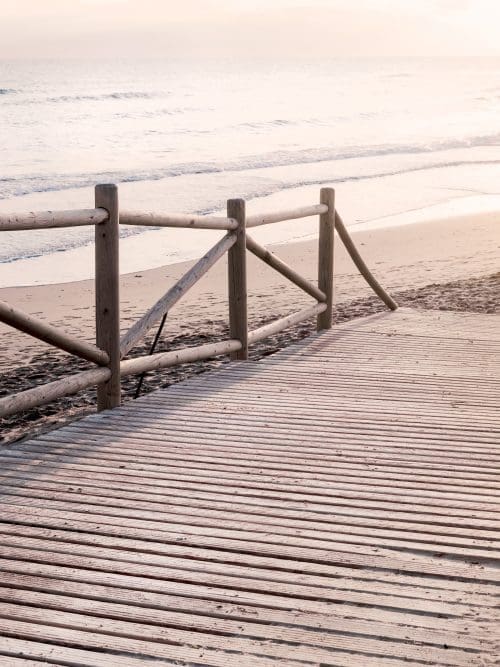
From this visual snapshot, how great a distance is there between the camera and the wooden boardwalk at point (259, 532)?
8.95 ft

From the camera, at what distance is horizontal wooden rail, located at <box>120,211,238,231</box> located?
18.3ft

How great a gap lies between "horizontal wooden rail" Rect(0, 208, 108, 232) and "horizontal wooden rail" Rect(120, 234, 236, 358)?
2.31 ft

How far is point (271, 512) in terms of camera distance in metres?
3.73

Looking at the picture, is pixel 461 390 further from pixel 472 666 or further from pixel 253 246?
pixel 472 666

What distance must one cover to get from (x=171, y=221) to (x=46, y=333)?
1.41 m

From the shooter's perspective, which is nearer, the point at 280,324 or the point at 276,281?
the point at 280,324

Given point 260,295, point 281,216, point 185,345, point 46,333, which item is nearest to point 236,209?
point 281,216

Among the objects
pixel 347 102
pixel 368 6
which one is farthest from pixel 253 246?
pixel 368 6

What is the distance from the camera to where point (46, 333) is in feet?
15.9

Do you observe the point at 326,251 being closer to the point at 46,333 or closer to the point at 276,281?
the point at 46,333

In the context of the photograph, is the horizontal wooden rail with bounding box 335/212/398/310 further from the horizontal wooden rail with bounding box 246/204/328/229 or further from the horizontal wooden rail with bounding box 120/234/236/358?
the horizontal wooden rail with bounding box 120/234/236/358

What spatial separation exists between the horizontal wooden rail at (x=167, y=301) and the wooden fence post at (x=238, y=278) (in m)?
0.09

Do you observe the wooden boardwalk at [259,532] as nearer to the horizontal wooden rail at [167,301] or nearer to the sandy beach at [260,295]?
the horizontal wooden rail at [167,301]

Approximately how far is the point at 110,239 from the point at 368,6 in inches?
7890
